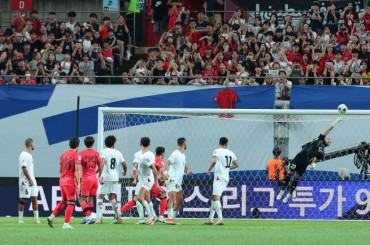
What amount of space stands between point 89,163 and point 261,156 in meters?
7.31

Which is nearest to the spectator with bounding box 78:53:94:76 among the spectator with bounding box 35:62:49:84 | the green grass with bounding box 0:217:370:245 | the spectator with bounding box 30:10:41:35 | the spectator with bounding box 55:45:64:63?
the spectator with bounding box 55:45:64:63

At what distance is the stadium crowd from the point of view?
102 ft

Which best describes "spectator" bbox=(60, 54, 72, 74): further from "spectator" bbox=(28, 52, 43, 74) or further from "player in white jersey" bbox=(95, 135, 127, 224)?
"player in white jersey" bbox=(95, 135, 127, 224)

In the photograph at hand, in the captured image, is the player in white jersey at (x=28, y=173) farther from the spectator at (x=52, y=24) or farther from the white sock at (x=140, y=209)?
the spectator at (x=52, y=24)

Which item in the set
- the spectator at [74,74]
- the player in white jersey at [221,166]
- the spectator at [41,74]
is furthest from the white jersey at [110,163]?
the spectator at [74,74]

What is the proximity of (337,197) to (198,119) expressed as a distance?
453cm

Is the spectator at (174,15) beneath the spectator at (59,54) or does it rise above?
above

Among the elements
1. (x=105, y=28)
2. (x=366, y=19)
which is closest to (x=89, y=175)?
(x=105, y=28)

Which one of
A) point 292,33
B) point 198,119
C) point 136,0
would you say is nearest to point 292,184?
point 198,119

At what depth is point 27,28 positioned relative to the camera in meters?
33.8

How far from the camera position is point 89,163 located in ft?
77.5

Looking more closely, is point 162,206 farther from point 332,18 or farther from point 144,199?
point 332,18

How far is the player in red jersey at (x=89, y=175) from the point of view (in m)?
23.6

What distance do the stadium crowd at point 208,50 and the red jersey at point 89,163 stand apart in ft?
22.5
